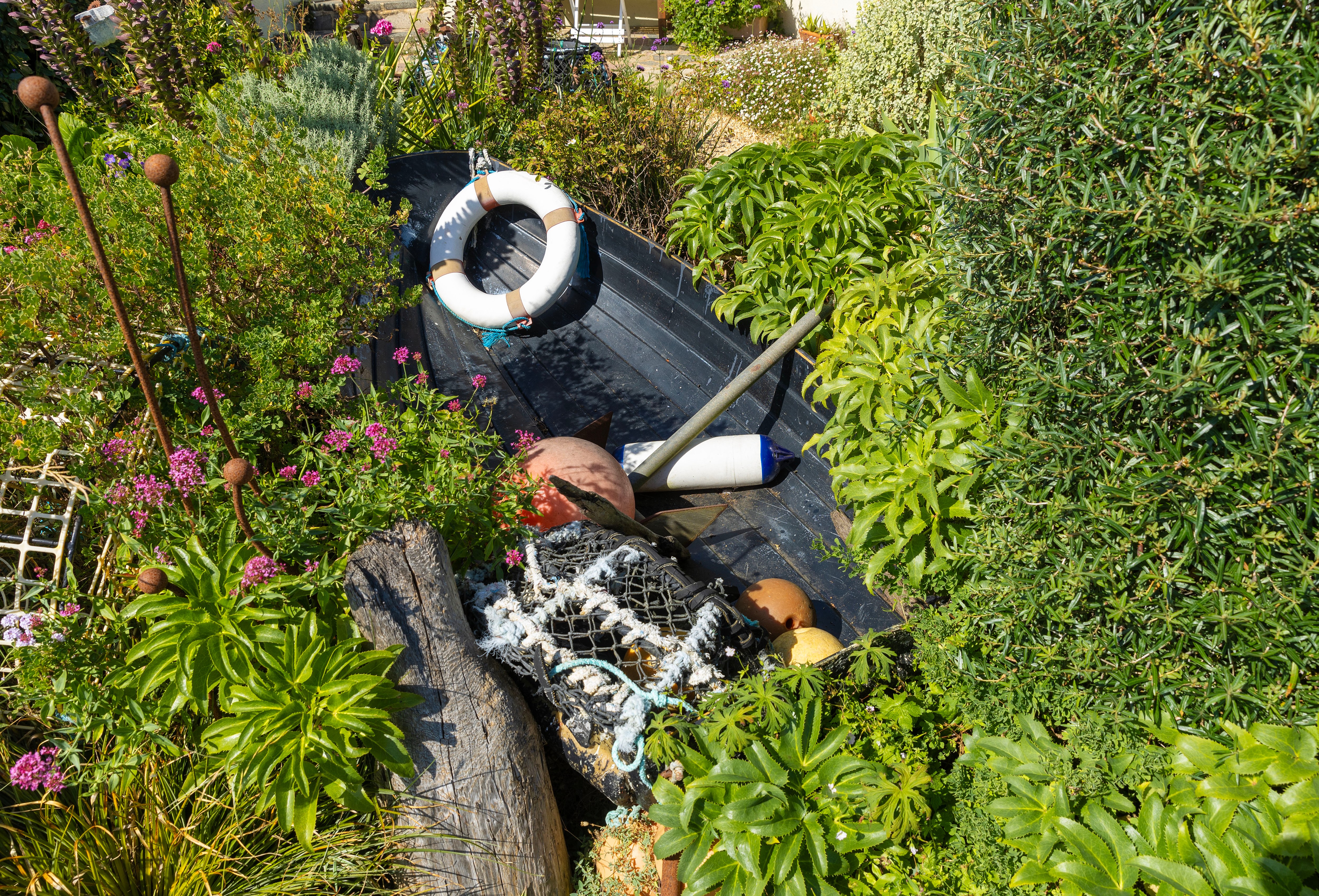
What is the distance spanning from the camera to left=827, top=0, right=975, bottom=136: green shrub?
6.12 meters

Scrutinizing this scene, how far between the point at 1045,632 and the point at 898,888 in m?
0.81

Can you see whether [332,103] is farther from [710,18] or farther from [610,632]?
[710,18]

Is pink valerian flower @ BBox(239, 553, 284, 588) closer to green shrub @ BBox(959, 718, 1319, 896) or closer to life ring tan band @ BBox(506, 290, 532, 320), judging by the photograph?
green shrub @ BBox(959, 718, 1319, 896)

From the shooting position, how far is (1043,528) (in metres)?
2.03

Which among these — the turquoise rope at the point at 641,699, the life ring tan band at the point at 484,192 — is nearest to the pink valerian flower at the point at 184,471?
the turquoise rope at the point at 641,699

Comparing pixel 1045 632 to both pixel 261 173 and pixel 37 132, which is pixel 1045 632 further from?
pixel 37 132

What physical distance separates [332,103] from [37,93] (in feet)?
11.6

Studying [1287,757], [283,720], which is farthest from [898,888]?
[283,720]

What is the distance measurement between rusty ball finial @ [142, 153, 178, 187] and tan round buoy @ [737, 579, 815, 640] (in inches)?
94.3

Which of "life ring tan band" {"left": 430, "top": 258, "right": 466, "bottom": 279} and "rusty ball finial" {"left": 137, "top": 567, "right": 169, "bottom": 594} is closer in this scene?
"rusty ball finial" {"left": 137, "top": 567, "right": 169, "bottom": 594}

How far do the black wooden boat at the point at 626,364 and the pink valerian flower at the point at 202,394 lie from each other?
937 mm

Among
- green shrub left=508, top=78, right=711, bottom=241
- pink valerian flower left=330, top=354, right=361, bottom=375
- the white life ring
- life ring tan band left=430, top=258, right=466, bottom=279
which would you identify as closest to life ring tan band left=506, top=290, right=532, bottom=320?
the white life ring

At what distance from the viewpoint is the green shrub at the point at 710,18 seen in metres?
10.2

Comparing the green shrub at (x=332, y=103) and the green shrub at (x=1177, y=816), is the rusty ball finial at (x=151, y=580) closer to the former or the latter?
the green shrub at (x=1177, y=816)
